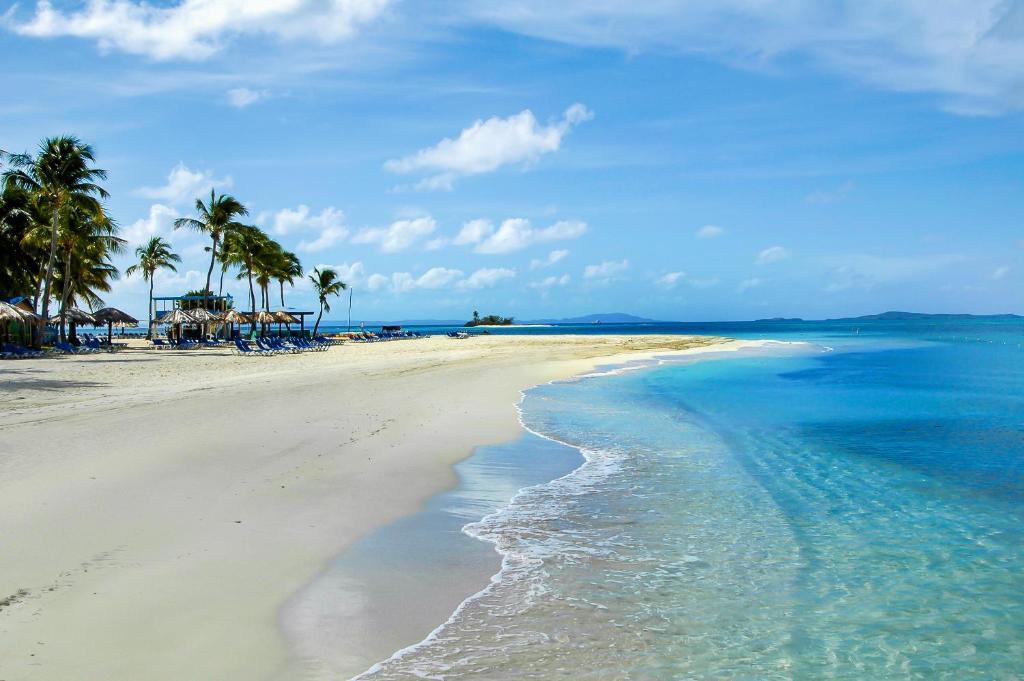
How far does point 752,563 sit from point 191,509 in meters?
4.71

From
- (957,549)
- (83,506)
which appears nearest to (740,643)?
(957,549)

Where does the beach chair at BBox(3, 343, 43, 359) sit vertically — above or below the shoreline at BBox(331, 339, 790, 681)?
above

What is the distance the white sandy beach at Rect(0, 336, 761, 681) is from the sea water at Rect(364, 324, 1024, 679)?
77 cm

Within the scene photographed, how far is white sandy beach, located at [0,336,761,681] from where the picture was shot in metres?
3.72

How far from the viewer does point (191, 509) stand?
6332mm

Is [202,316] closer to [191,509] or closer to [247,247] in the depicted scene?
[247,247]

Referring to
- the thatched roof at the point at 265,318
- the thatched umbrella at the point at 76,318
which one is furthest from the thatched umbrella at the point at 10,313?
the thatched roof at the point at 265,318

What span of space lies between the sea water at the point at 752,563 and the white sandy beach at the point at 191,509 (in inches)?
30.2

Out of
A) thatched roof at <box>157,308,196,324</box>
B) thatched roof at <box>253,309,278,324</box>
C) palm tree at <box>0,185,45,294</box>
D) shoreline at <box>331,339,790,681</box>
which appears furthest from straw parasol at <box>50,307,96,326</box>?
shoreline at <box>331,339,790,681</box>

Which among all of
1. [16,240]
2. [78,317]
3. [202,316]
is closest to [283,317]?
[202,316]

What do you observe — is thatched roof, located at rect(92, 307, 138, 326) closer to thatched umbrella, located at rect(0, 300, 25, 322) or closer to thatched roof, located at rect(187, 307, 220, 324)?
thatched roof, located at rect(187, 307, 220, 324)

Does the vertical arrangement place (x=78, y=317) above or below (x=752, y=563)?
above

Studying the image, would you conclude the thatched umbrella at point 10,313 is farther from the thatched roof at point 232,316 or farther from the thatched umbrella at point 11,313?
the thatched roof at point 232,316

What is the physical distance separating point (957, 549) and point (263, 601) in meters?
5.55
